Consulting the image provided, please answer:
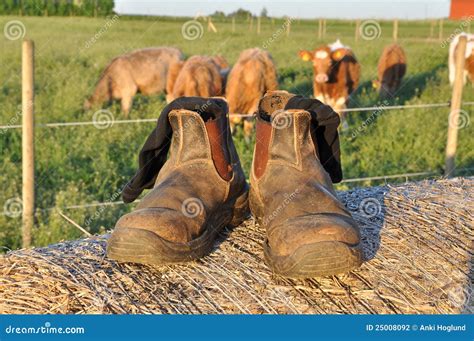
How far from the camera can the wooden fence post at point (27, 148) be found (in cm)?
496

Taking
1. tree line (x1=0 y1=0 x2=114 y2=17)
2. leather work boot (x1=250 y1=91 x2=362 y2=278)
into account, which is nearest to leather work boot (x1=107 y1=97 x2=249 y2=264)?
leather work boot (x1=250 y1=91 x2=362 y2=278)

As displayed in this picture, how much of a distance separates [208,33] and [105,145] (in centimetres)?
1828

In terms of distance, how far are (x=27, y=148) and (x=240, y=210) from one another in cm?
267

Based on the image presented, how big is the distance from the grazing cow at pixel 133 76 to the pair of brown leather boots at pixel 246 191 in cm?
851

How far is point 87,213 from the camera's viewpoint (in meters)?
5.53

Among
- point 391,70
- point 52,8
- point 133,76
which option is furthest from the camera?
point 52,8

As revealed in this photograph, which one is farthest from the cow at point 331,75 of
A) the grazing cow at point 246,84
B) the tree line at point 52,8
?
the tree line at point 52,8

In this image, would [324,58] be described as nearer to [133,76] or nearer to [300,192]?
[133,76]

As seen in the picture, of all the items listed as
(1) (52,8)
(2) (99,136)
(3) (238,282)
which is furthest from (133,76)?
(3) (238,282)

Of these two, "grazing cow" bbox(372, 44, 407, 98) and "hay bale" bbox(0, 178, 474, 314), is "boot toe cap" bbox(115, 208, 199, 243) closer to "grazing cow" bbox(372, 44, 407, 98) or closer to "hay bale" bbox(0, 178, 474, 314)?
"hay bale" bbox(0, 178, 474, 314)

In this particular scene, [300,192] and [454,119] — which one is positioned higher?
[300,192]

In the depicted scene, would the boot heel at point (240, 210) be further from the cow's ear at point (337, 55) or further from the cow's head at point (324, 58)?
the cow's ear at point (337, 55)

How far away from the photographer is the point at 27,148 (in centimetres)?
498

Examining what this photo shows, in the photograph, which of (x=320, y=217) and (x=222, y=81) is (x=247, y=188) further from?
(x=222, y=81)
